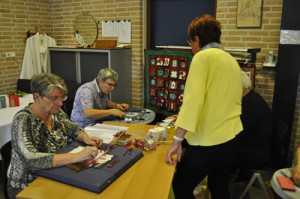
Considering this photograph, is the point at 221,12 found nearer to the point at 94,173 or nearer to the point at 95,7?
the point at 95,7

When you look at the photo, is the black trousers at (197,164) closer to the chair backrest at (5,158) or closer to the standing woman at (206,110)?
the standing woman at (206,110)

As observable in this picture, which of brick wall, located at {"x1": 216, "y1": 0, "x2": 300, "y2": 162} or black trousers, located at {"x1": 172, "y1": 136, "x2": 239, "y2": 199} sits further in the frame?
brick wall, located at {"x1": 216, "y1": 0, "x2": 300, "y2": 162}

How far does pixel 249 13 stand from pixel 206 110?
6.65ft

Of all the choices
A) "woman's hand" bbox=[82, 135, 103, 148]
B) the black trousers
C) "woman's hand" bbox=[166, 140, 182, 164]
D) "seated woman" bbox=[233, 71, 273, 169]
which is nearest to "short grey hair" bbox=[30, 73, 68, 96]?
"woman's hand" bbox=[82, 135, 103, 148]

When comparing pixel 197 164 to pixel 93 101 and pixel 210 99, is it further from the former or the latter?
pixel 93 101

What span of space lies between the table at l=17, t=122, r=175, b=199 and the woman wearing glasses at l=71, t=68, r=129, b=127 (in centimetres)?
107

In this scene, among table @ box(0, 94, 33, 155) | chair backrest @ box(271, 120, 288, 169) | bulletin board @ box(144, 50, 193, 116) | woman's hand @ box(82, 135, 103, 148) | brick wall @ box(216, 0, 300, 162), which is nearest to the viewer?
woman's hand @ box(82, 135, 103, 148)

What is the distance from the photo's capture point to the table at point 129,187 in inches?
53.0

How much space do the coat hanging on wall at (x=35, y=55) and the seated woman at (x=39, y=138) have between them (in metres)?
2.88

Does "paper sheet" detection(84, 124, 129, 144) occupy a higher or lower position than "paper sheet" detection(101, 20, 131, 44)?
lower

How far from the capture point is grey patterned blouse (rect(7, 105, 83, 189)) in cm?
151

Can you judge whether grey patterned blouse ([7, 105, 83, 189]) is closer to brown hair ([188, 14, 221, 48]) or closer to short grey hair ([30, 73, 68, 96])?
short grey hair ([30, 73, 68, 96])

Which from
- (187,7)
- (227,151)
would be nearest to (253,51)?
(187,7)

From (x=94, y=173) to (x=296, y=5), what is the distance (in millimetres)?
2583
